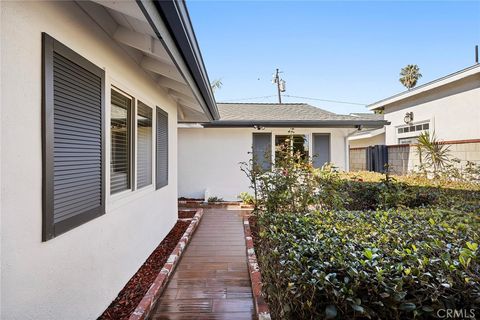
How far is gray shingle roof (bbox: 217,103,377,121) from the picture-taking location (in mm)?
10117

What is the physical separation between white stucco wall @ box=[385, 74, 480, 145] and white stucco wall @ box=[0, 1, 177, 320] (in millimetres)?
10965

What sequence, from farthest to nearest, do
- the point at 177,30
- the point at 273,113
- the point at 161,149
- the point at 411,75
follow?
the point at 411,75 → the point at 273,113 → the point at 161,149 → the point at 177,30

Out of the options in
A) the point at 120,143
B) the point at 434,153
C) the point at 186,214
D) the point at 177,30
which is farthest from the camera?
the point at 434,153

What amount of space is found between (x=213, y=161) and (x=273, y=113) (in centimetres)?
348

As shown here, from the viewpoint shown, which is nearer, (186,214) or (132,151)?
(132,151)

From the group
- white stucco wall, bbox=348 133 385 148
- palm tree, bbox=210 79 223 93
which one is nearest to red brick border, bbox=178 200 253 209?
white stucco wall, bbox=348 133 385 148

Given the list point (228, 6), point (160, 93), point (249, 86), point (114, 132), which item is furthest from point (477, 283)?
point (249, 86)

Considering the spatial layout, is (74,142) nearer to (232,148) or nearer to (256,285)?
(256,285)

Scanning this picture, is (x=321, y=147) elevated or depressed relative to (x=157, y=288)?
A: elevated

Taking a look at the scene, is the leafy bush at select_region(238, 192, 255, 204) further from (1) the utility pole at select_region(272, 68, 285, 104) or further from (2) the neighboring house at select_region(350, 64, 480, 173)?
(1) the utility pole at select_region(272, 68, 285, 104)

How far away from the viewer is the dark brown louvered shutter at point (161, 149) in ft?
18.4

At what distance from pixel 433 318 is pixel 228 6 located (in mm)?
11985

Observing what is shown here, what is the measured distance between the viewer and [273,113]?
11391mm

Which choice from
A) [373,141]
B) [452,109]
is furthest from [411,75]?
[452,109]
